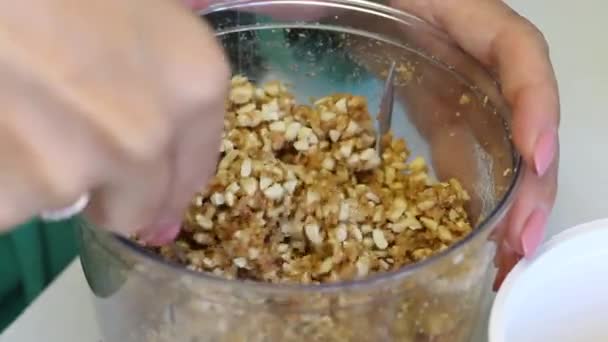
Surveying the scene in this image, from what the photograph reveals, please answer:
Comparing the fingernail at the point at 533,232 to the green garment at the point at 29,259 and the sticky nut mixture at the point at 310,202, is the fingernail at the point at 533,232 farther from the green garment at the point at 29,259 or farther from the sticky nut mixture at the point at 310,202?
the green garment at the point at 29,259

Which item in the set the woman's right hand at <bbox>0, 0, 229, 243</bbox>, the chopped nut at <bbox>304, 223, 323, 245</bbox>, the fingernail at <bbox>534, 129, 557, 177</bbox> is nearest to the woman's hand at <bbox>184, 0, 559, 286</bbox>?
the fingernail at <bbox>534, 129, 557, 177</bbox>

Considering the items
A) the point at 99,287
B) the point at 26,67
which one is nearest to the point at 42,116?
the point at 26,67

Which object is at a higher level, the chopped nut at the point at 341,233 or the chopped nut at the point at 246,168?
the chopped nut at the point at 246,168

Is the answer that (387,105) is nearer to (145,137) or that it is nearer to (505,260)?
(505,260)

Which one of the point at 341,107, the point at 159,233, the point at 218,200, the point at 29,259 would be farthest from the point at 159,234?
the point at 29,259

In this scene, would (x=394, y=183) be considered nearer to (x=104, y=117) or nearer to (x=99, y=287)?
(x=99, y=287)

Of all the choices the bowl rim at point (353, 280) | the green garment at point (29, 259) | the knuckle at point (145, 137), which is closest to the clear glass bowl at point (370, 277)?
the bowl rim at point (353, 280)
